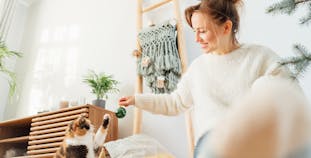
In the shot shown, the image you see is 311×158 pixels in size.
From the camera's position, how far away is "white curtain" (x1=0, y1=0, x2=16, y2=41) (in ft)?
7.37

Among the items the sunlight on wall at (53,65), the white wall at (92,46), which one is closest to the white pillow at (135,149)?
the white wall at (92,46)

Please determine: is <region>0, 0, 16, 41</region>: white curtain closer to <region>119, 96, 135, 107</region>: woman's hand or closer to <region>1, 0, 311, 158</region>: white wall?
<region>1, 0, 311, 158</region>: white wall

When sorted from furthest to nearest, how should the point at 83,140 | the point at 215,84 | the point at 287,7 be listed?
the point at 83,140, the point at 215,84, the point at 287,7

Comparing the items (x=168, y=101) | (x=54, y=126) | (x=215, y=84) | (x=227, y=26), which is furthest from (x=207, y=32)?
(x=54, y=126)

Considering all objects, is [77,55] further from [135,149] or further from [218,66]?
[218,66]

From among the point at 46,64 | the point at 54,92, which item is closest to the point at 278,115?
the point at 54,92

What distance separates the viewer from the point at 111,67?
1895 millimetres

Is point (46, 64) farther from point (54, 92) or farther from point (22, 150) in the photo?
point (22, 150)

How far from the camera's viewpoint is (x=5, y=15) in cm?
229

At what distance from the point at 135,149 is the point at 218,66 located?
45cm

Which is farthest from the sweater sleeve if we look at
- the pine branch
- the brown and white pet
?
the pine branch

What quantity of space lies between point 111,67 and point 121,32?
270mm

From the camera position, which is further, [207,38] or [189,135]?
[189,135]

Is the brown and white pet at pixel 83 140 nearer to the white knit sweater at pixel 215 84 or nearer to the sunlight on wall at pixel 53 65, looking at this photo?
the white knit sweater at pixel 215 84
